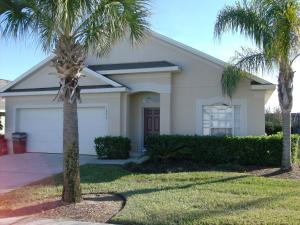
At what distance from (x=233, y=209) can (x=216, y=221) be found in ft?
3.26

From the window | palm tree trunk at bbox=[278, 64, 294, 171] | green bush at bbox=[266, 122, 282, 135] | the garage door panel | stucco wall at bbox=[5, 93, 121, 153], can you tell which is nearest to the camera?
palm tree trunk at bbox=[278, 64, 294, 171]

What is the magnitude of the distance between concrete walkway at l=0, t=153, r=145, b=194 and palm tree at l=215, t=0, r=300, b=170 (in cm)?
588

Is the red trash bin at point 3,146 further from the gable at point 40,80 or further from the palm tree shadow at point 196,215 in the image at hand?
the palm tree shadow at point 196,215

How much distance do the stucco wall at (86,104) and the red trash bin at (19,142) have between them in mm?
498

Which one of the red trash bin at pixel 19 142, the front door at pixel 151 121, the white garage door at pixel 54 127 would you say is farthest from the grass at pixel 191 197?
the red trash bin at pixel 19 142

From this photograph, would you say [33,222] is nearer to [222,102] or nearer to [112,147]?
[112,147]

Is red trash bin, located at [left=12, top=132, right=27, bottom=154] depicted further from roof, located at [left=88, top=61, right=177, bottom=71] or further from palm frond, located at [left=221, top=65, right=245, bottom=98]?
palm frond, located at [left=221, top=65, right=245, bottom=98]

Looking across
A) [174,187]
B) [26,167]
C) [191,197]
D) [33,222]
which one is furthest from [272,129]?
[33,222]

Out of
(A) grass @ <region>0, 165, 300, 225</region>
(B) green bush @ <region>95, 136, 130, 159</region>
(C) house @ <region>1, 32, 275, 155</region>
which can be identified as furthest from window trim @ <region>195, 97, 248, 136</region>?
(A) grass @ <region>0, 165, 300, 225</region>

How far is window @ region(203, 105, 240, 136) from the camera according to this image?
17.1 meters

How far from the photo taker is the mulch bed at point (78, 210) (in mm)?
8133

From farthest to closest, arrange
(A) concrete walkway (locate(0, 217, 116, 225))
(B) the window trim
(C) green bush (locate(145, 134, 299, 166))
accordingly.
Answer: (B) the window trim, (C) green bush (locate(145, 134, 299, 166)), (A) concrete walkway (locate(0, 217, 116, 225))

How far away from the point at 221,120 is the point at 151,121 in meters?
3.55

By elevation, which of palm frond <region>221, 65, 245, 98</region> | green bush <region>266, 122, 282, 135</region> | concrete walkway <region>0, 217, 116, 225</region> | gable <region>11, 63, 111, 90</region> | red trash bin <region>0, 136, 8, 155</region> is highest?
gable <region>11, 63, 111, 90</region>
